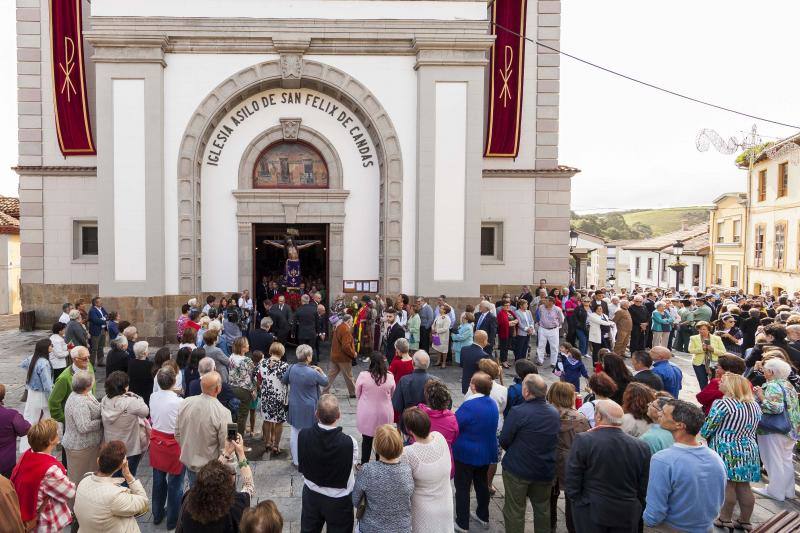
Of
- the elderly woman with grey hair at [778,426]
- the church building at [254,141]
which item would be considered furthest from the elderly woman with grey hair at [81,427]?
the church building at [254,141]

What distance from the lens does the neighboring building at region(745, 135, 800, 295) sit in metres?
26.0

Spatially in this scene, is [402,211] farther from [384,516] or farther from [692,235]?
[692,235]

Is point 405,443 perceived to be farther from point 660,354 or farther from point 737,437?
point 737,437

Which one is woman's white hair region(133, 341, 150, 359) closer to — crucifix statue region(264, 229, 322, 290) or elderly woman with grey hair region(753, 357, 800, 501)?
elderly woman with grey hair region(753, 357, 800, 501)

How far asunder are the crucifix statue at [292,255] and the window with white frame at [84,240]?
5.69 m

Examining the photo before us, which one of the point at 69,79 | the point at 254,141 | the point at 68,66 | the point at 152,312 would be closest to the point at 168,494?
the point at 152,312

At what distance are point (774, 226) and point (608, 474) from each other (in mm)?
29787

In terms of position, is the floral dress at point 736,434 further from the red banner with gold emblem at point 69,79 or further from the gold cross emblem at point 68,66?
the gold cross emblem at point 68,66

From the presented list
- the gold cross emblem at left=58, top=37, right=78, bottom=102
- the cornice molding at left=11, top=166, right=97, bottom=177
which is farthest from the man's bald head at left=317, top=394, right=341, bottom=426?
the gold cross emblem at left=58, top=37, right=78, bottom=102

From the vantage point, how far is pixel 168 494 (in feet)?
18.5

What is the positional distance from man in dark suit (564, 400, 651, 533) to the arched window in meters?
12.5

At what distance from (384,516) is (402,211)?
447 inches

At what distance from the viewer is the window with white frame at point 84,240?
666 inches

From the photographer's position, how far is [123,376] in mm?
5617
